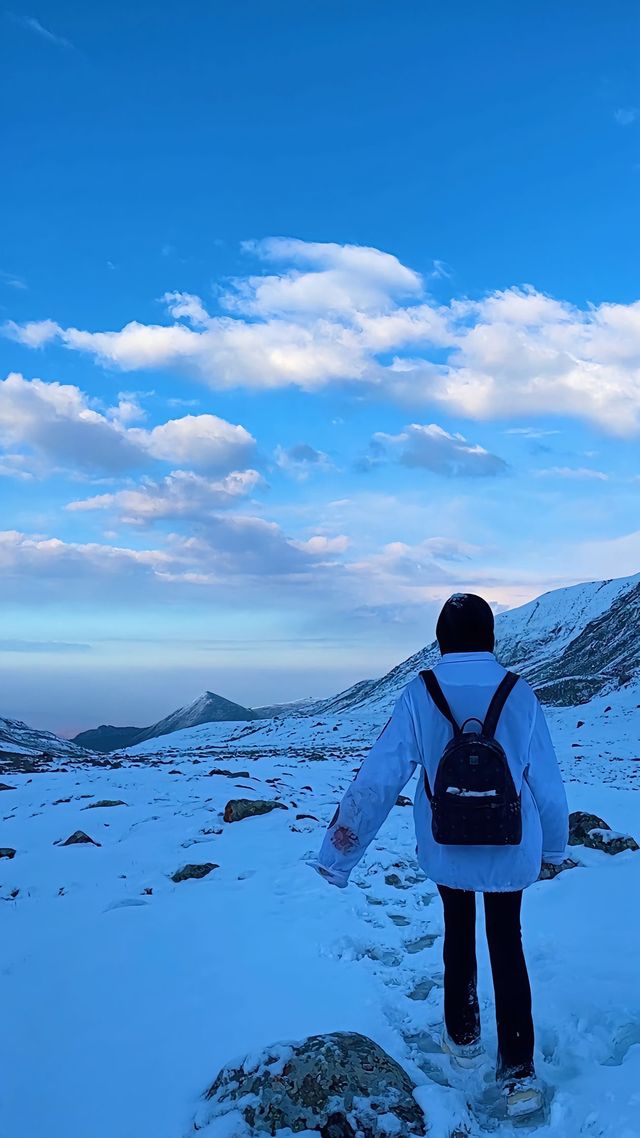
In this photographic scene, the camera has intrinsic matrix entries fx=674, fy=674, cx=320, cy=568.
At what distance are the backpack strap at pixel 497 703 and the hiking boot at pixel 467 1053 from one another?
6.82 ft

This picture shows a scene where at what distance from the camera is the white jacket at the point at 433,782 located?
12.5 feet

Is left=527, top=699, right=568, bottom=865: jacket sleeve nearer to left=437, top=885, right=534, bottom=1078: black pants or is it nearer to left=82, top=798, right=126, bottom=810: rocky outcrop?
left=437, top=885, right=534, bottom=1078: black pants

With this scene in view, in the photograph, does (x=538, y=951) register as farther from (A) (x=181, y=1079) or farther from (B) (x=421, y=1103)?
(A) (x=181, y=1079)

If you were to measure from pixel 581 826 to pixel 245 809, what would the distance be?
623 cm

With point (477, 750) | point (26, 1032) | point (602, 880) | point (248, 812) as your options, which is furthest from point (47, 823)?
point (477, 750)

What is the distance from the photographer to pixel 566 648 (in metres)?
86.1

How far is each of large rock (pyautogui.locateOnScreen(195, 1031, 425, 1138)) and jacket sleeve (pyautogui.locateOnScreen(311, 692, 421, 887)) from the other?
88cm

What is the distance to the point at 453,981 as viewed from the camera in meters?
4.25

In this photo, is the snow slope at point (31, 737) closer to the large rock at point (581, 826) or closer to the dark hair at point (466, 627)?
the large rock at point (581, 826)

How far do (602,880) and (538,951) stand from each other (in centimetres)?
230

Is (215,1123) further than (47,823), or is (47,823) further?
(47,823)

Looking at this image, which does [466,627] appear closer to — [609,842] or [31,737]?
[609,842]

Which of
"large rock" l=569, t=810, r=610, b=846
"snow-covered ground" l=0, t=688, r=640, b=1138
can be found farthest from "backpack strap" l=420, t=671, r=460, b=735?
"large rock" l=569, t=810, r=610, b=846

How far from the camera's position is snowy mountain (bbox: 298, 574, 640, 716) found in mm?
62709
